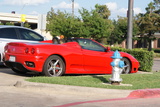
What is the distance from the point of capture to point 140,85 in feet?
26.7

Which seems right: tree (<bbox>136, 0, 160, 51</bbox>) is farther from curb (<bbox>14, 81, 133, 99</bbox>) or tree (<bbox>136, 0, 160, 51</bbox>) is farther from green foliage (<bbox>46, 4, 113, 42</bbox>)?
curb (<bbox>14, 81, 133, 99</bbox>)

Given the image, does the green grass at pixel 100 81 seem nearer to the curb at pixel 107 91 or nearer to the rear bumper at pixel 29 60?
the curb at pixel 107 91

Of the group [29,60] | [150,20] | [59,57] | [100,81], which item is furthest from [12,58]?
[150,20]

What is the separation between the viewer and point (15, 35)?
12188 mm

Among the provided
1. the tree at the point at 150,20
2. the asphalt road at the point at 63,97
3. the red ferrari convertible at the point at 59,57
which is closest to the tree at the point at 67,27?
the tree at the point at 150,20

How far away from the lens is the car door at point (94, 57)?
32.8 ft

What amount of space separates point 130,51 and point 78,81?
17.7ft

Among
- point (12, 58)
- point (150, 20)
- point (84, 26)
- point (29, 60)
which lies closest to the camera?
point (29, 60)

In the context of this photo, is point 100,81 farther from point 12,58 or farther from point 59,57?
point 12,58

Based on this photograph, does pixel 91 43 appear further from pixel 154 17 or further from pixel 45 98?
pixel 154 17

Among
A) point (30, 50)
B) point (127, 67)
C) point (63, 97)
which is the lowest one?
point (63, 97)

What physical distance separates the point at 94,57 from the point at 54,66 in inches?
58.9

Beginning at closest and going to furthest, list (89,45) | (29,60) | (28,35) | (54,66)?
1. (29,60)
2. (54,66)
3. (89,45)
4. (28,35)

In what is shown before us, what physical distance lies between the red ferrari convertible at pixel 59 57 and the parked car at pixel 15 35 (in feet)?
6.89
